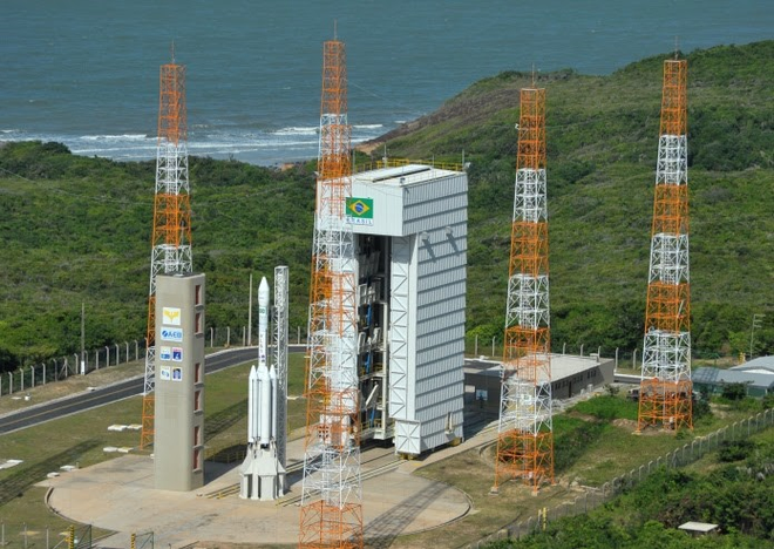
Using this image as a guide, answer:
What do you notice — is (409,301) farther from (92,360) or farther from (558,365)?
(92,360)

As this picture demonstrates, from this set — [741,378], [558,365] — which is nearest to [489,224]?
[558,365]

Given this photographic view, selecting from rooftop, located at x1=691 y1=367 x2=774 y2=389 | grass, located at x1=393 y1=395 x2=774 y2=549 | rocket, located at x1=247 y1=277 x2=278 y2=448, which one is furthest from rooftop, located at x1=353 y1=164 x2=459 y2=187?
rooftop, located at x1=691 y1=367 x2=774 y2=389

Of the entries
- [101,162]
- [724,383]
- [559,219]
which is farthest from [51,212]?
[724,383]

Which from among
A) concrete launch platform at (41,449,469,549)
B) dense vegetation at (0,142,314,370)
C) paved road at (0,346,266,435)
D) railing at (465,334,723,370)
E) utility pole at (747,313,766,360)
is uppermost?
dense vegetation at (0,142,314,370)

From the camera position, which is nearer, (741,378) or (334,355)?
(334,355)

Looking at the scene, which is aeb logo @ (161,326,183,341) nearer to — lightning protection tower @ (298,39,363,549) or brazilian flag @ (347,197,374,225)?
lightning protection tower @ (298,39,363,549)

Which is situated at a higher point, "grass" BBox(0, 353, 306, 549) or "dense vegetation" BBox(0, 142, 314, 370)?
"dense vegetation" BBox(0, 142, 314, 370)
